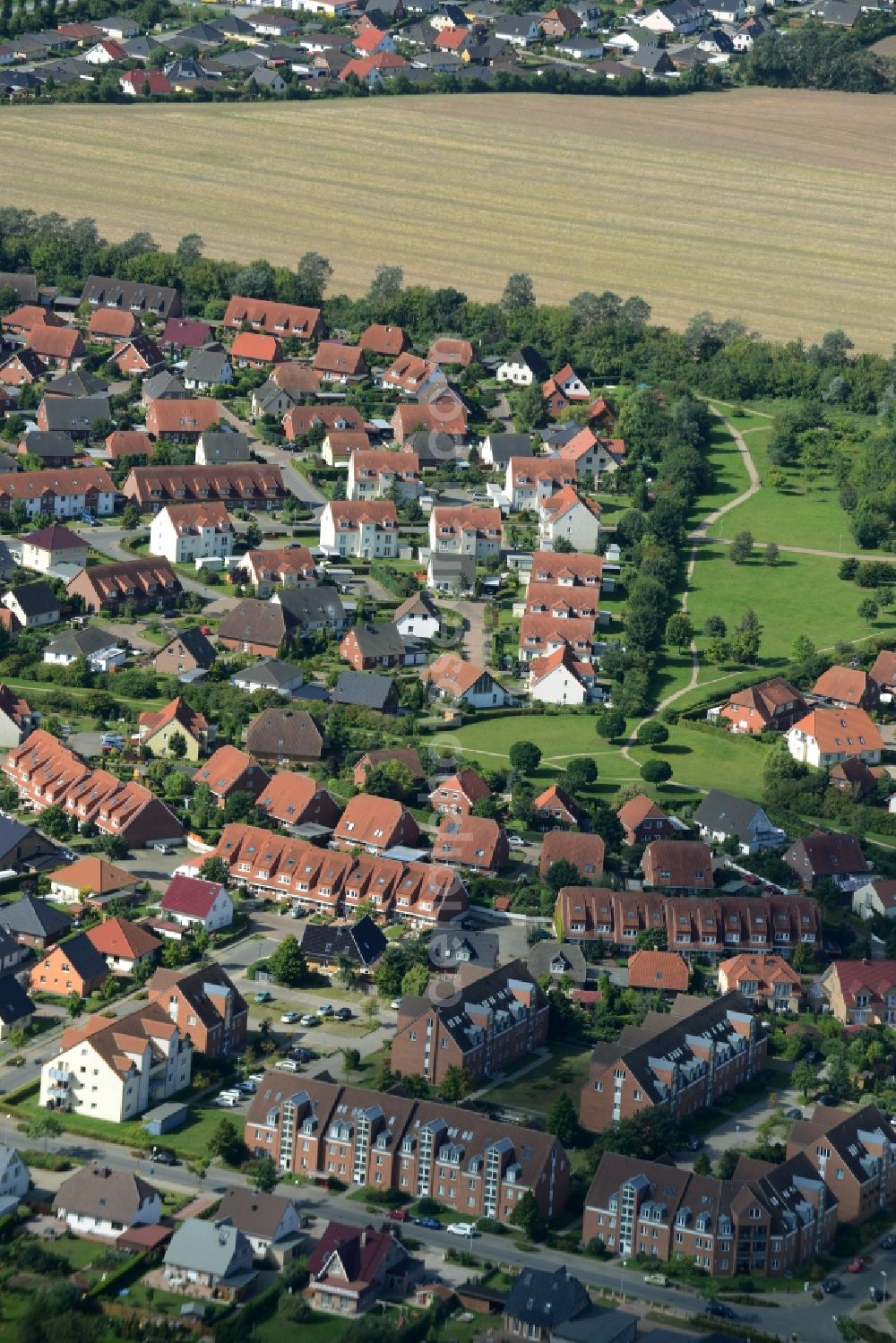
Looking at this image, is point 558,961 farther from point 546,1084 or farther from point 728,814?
point 728,814

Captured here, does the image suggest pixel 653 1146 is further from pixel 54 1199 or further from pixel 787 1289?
pixel 54 1199

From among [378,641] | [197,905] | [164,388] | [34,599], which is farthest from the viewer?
[164,388]

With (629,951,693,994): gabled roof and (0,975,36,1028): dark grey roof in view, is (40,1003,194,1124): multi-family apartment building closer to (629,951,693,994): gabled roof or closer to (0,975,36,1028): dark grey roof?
(0,975,36,1028): dark grey roof

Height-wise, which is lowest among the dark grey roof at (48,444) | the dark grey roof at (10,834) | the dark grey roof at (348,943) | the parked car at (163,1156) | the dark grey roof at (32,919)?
the dark grey roof at (48,444)

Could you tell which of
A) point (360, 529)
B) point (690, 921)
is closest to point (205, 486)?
point (360, 529)

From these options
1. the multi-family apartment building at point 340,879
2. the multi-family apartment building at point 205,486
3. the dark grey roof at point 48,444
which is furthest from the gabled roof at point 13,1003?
the dark grey roof at point 48,444

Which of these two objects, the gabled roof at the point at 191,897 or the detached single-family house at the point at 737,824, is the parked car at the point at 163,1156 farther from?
the detached single-family house at the point at 737,824

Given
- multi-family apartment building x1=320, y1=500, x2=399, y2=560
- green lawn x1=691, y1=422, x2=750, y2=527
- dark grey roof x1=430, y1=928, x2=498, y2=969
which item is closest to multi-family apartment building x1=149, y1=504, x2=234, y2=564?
multi-family apartment building x1=320, y1=500, x2=399, y2=560
